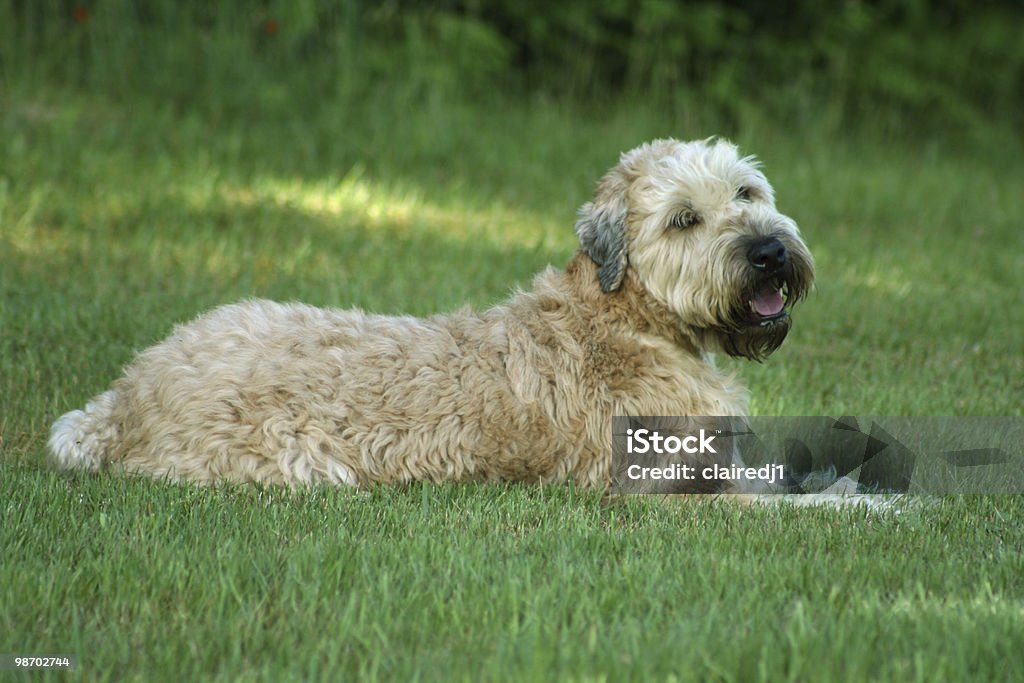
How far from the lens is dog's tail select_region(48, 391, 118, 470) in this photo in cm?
491

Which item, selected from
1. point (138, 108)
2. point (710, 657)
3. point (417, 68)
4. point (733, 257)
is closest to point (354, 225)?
point (138, 108)

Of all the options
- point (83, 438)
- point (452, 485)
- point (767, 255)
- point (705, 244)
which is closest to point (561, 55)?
point (705, 244)

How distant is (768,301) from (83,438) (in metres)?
2.91

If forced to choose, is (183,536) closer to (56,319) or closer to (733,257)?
(733,257)

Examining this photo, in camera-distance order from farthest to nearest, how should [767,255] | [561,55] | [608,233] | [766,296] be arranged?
[561,55], [608,233], [766,296], [767,255]

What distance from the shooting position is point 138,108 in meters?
11.4

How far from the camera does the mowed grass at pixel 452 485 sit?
3.40 meters

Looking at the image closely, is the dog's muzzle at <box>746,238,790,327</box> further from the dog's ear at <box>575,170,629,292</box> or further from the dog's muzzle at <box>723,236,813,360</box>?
the dog's ear at <box>575,170,629,292</box>

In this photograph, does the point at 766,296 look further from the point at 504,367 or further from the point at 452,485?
the point at 452,485

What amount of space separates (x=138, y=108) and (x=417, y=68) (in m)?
3.14

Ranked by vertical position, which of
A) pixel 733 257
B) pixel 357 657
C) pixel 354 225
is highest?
pixel 733 257

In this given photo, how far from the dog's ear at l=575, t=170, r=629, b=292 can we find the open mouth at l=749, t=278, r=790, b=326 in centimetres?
58

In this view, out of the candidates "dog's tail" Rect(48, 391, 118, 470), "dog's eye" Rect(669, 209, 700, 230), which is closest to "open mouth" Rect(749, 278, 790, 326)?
"dog's eye" Rect(669, 209, 700, 230)

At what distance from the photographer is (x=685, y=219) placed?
5.08m
